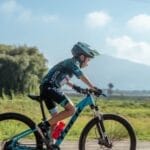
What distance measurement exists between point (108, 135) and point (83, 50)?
117 cm

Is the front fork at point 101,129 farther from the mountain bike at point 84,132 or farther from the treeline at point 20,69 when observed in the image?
the treeline at point 20,69

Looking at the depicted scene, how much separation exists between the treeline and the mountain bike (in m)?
65.1

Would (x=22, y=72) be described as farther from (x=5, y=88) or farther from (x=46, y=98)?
(x=46, y=98)

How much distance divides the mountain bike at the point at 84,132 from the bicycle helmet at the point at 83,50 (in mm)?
470

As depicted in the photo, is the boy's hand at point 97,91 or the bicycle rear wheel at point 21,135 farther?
the boy's hand at point 97,91

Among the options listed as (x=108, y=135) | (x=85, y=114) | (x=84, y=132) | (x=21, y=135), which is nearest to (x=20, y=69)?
(x=85, y=114)

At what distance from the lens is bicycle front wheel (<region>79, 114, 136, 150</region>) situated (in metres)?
7.54

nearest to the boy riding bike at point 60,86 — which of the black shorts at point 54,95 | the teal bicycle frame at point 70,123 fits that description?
the black shorts at point 54,95

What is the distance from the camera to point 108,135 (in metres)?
7.71

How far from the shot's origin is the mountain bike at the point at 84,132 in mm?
7352

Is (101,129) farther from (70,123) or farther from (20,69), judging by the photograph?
(20,69)

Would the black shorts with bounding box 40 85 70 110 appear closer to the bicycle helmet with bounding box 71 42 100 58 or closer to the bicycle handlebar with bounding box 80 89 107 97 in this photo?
the bicycle handlebar with bounding box 80 89 107 97

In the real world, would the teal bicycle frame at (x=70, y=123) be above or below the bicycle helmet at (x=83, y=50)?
below

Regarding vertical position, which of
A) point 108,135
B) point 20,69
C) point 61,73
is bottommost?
point 108,135
